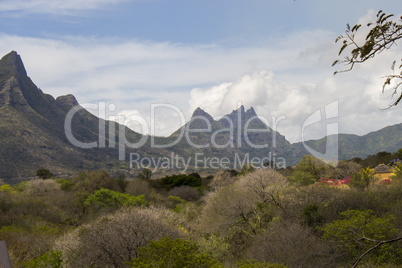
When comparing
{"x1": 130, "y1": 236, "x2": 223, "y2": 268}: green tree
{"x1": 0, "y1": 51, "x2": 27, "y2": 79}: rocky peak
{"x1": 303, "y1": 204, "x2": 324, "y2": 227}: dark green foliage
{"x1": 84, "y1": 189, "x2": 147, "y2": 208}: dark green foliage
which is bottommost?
{"x1": 84, "y1": 189, "x2": 147, "y2": 208}: dark green foliage

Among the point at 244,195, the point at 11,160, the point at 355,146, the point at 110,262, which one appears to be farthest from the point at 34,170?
the point at 355,146

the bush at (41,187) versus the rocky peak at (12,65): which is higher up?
the rocky peak at (12,65)

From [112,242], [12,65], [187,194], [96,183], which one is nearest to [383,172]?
[187,194]

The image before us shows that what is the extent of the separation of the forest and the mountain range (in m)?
52.8

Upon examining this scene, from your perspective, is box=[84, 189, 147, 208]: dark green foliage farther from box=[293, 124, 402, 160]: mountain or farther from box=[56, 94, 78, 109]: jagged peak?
box=[56, 94, 78, 109]: jagged peak

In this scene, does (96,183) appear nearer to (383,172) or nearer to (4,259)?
(383,172)

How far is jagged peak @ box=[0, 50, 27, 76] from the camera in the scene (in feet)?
475

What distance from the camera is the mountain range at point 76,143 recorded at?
89.8 m

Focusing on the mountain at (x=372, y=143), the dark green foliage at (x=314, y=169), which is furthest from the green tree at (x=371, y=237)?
the mountain at (x=372, y=143)

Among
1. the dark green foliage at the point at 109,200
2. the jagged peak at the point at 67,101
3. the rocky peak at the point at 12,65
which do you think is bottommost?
the dark green foliage at the point at 109,200

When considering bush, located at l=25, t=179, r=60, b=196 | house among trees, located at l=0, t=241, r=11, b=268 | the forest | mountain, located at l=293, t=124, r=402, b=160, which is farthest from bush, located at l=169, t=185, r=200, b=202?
mountain, located at l=293, t=124, r=402, b=160

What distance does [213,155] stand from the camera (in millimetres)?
177750

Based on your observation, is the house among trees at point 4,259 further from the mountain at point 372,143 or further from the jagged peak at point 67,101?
the jagged peak at point 67,101

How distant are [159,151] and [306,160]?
356 feet
